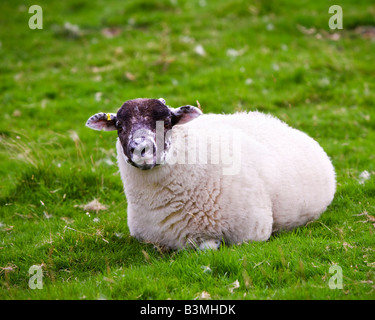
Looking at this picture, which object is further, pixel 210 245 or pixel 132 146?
pixel 210 245

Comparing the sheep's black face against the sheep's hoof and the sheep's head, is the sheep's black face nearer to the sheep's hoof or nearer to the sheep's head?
the sheep's head

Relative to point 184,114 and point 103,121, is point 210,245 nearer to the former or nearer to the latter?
point 184,114

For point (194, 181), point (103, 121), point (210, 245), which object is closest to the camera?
point (210, 245)

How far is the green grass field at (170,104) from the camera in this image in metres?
4.28

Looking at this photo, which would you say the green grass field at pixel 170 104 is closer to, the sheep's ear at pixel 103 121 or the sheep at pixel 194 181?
the sheep at pixel 194 181

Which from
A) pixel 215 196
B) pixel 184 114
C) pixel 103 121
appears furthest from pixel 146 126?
pixel 215 196

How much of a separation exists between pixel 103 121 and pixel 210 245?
1732 mm

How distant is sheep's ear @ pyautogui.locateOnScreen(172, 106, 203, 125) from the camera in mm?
4914

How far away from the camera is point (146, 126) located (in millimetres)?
4621

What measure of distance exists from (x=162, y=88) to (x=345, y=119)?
12.7ft

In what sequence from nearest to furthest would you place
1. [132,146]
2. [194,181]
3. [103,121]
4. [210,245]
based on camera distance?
[132,146] < [210,245] < [194,181] < [103,121]

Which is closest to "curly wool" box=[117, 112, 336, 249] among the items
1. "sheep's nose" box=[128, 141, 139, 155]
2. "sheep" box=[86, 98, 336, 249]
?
"sheep" box=[86, 98, 336, 249]

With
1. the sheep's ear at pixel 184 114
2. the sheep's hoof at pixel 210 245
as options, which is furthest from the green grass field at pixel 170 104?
the sheep's ear at pixel 184 114

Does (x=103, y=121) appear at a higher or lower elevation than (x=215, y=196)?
higher
